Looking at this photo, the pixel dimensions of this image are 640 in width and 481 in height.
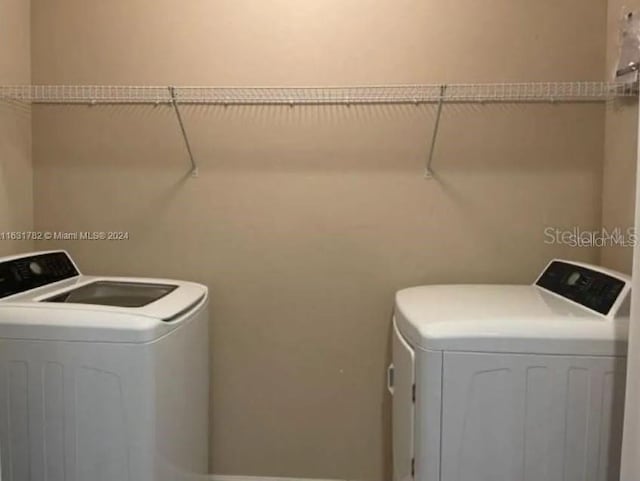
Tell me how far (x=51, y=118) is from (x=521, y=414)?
7.05 feet

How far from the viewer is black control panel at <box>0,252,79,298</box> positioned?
67.3 inches

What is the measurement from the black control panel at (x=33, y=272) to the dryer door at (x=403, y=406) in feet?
4.30

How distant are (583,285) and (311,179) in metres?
1.10

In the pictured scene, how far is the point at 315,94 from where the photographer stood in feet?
6.92

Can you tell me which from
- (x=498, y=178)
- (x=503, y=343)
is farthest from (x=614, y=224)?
(x=503, y=343)

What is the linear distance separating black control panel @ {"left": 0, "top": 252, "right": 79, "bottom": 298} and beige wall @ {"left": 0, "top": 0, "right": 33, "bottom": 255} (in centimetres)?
20

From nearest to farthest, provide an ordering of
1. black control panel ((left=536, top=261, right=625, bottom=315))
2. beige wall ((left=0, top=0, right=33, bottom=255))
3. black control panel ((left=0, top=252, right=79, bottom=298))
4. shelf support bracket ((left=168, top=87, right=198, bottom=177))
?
black control panel ((left=536, top=261, right=625, bottom=315)) < black control panel ((left=0, top=252, right=79, bottom=298)) < beige wall ((left=0, top=0, right=33, bottom=255)) < shelf support bracket ((left=168, top=87, right=198, bottom=177))

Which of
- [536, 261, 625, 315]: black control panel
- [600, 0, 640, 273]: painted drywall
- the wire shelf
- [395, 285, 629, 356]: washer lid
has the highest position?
the wire shelf

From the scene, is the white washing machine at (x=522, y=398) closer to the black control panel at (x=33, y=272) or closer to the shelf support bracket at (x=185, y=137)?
the shelf support bracket at (x=185, y=137)

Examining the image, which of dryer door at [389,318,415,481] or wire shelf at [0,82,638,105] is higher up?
wire shelf at [0,82,638,105]

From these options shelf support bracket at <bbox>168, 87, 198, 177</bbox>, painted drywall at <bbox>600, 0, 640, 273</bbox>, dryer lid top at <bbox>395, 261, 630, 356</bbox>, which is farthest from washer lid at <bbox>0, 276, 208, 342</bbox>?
painted drywall at <bbox>600, 0, 640, 273</bbox>

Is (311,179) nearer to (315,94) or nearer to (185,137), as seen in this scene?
(315,94)

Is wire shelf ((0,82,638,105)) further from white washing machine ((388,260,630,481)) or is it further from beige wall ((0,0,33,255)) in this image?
white washing machine ((388,260,630,481))

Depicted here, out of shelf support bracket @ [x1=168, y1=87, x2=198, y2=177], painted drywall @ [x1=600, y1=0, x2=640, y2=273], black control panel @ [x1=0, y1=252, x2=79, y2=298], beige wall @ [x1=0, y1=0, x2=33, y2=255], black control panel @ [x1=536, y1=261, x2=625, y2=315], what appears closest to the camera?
black control panel @ [x1=536, y1=261, x2=625, y2=315]
